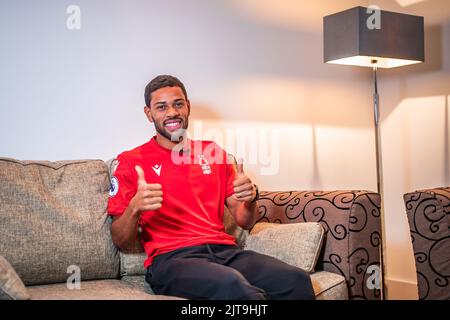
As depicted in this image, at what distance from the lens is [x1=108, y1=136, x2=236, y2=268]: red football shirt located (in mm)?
2180

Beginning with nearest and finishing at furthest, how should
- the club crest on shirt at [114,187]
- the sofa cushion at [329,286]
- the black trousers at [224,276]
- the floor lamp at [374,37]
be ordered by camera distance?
1. the black trousers at [224,276]
2. the sofa cushion at [329,286]
3. the club crest on shirt at [114,187]
4. the floor lamp at [374,37]

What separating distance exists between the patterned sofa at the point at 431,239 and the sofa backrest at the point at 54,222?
1152mm

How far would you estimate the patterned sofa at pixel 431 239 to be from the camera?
91.5 inches

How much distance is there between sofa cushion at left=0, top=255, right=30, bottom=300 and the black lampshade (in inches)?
69.8

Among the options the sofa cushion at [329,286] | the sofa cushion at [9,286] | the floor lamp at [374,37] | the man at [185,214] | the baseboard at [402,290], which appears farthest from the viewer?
the baseboard at [402,290]

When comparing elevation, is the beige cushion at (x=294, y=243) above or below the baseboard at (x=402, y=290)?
above

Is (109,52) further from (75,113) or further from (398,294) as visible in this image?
(398,294)

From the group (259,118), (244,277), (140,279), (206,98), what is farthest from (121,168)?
(259,118)

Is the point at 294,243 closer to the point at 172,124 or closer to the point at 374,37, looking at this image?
the point at 172,124

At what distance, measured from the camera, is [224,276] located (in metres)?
1.88

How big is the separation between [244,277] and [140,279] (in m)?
0.44

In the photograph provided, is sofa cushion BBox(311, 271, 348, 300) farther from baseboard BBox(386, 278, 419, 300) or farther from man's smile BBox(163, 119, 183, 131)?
baseboard BBox(386, 278, 419, 300)

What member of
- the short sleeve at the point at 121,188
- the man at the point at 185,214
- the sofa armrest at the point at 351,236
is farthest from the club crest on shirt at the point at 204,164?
the sofa armrest at the point at 351,236

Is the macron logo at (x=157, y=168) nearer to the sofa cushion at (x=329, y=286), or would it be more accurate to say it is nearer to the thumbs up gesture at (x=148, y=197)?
the thumbs up gesture at (x=148, y=197)
